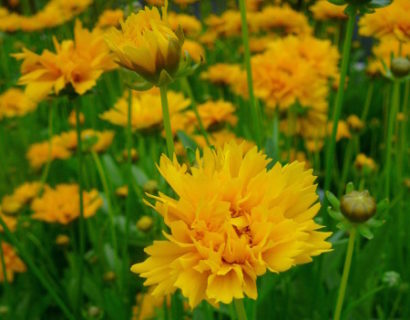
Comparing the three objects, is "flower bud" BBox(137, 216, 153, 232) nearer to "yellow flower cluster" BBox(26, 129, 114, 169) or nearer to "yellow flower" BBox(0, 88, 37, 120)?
"yellow flower cluster" BBox(26, 129, 114, 169)

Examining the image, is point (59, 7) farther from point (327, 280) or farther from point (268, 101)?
point (327, 280)

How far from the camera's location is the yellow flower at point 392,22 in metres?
0.75

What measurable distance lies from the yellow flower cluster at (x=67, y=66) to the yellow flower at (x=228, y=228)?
1.01 feet

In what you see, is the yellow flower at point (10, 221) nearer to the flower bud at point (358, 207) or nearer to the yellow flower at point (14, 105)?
the yellow flower at point (14, 105)

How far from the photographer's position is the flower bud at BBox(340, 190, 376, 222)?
40 cm

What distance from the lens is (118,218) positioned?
1.02 metres

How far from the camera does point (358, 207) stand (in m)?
0.40

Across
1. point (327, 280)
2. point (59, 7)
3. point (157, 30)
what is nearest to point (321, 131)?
point (327, 280)

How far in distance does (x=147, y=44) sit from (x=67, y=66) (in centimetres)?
26

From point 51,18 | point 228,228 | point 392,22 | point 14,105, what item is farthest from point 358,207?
point 51,18

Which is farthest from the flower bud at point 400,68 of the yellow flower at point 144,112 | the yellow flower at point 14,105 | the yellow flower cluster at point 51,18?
the yellow flower cluster at point 51,18

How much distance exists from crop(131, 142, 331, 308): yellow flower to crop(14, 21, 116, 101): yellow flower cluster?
1.01ft

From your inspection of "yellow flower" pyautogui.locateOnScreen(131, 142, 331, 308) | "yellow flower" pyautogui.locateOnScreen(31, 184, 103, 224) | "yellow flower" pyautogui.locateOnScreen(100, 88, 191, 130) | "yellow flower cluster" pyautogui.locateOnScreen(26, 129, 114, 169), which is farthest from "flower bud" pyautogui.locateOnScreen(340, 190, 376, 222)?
"yellow flower cluster" pyautogui.locateOnScreen(26, 129, 114, 169)

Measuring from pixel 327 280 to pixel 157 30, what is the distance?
535 millimetres
